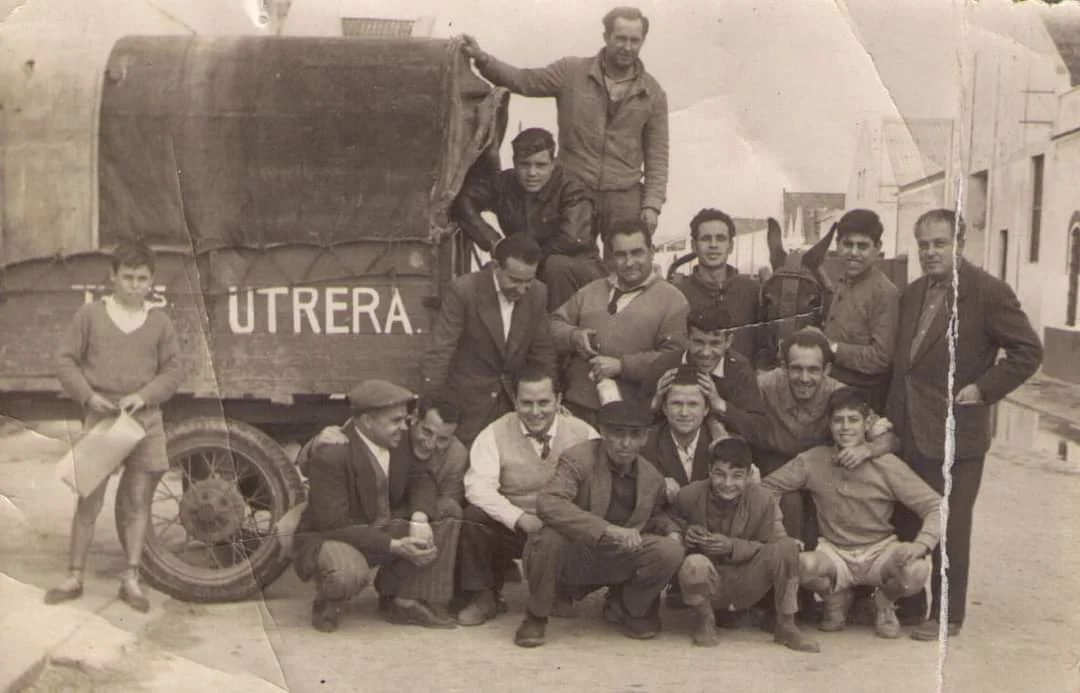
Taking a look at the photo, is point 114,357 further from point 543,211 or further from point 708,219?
point 708,219

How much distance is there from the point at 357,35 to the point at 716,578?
7.67 ft

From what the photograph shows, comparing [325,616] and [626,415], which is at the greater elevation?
[626,415]

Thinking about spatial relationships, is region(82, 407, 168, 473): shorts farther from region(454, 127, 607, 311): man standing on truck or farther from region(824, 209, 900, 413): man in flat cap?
region(824, 209, 900, 413): man in flat cap

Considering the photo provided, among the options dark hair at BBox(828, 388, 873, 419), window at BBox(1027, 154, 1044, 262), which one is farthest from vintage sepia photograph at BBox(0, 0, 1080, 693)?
window at BBox(1027, 154, 1044, 262)

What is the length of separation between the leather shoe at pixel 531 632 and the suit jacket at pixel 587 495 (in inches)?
12.0

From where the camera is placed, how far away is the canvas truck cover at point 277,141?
178 inches

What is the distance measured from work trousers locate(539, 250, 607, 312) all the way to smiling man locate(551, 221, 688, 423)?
0.09m

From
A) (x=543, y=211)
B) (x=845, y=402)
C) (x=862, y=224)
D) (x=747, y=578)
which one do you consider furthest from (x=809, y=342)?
(x=543, y=211)

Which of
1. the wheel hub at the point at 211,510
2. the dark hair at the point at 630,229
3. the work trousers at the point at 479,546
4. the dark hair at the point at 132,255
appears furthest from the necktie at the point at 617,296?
the dark hair at the point at 132,255

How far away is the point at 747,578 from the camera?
14.6 ft

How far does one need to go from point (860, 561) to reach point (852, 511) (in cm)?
18

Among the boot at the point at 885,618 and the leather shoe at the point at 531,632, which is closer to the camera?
the leather shoe at the point at 531,632

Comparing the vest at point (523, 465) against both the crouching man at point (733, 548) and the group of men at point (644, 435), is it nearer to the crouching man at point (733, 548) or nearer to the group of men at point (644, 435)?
the group of men at point (644, 435)

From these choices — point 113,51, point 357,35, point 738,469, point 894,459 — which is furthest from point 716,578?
point 113,51
